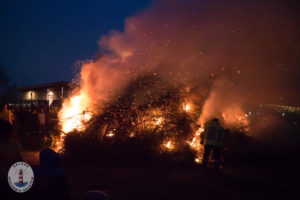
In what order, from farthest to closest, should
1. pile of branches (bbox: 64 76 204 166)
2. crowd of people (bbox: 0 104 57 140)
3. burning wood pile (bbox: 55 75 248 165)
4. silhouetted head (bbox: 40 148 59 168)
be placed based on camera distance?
crowd of people (bbox: 0 104 57 140), burning wood pile (bbox: 55 75 248 165), pile of branches (bbox: 64 76 204 166), silhouetted head (bbox: 40 148 59 168)

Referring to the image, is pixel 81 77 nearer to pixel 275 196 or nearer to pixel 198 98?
pixel 198 98

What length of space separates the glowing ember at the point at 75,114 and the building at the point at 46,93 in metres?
11.2

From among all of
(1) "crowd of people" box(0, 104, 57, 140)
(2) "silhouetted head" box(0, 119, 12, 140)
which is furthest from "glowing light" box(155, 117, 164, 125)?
(2) "silhouetted head" box(0, 119, 12, 140)

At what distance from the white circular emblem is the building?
20.0 metres

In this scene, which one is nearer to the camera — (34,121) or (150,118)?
(150,118)

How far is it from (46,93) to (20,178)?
25808mm

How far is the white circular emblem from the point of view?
1.89m

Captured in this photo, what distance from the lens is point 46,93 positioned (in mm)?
25719

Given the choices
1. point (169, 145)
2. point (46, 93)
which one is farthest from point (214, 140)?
point (46, 93)

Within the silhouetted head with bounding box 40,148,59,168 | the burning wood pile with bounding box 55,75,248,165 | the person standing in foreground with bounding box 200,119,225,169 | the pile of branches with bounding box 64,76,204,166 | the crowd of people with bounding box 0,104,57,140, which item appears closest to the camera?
the silhouetted head with bounding box 40,148,59,168

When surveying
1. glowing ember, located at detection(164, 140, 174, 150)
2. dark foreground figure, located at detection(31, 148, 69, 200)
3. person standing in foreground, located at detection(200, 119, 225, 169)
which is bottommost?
glowing ember, located at detection(164, 140, 174, 150)

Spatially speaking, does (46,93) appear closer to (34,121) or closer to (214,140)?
Answer: (34,121)

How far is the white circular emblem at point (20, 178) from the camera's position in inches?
74.4

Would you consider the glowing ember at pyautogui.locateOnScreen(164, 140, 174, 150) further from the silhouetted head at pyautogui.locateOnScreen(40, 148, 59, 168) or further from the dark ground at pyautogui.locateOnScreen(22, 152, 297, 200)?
the silhouetted head at pyautogui.locateOnScreen(40, 148, 59, 168)
